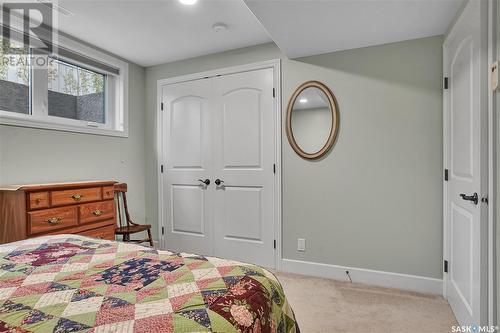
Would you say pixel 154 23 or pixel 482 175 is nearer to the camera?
pixel 482 175

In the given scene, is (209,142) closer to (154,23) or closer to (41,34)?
(154,23)

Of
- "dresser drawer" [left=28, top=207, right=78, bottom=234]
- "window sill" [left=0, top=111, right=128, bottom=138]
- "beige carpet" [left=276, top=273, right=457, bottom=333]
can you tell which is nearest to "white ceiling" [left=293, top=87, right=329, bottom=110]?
"beige carpet" [left=276, top=273, right=457, bottom=333]

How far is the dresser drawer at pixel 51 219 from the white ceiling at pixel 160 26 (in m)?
1.67

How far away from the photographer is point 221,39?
9.59 ft

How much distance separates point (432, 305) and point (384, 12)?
222 centimetres

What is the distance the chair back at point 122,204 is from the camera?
327 centimetres

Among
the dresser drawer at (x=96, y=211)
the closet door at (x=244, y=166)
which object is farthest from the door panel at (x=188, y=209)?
the dresser drawer at (x=96, y=211)

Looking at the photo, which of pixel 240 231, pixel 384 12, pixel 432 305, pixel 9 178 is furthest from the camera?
pixel 240 231

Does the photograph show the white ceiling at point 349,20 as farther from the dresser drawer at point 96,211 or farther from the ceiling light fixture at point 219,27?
the dresser drawer at point 96,211

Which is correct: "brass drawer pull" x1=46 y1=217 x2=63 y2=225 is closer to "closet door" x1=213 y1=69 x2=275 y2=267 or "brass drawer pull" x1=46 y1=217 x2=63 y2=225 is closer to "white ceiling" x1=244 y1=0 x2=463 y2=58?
"closet door" x1=213 y1=69 x2=275 y2=267

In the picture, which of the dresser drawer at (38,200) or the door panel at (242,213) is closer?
the dresser drawer at (38,200)

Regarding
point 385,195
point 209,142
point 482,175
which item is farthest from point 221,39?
point 482,175

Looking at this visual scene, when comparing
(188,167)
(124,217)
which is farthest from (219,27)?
(124,217)

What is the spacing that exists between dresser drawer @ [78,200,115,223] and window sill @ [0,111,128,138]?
82 cm
